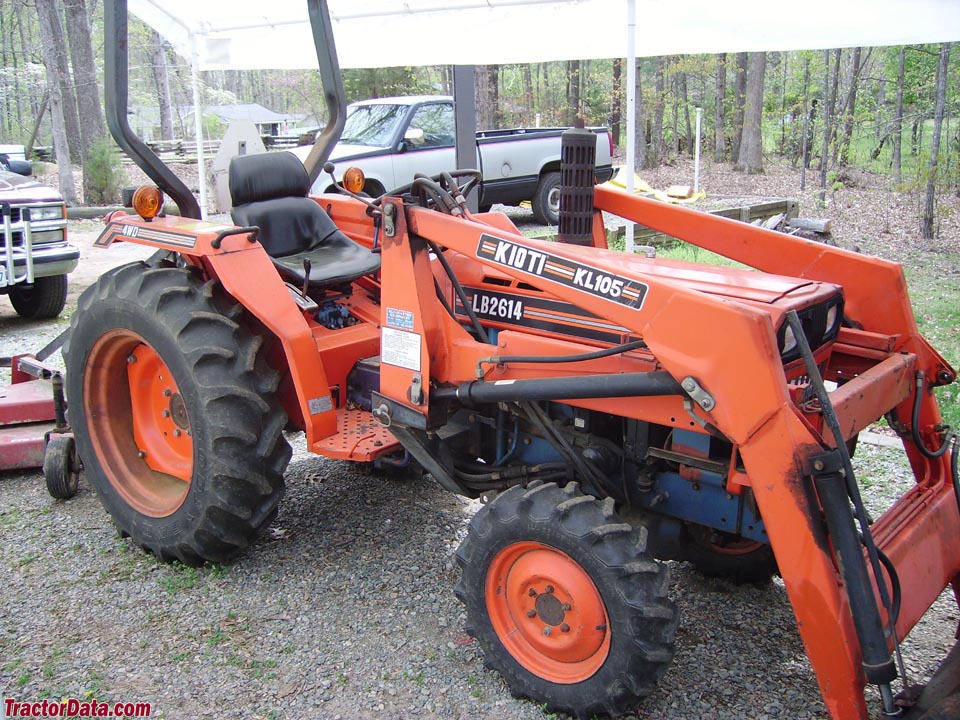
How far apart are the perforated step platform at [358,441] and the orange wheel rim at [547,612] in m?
0.77

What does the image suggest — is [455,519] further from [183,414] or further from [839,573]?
[839,573]

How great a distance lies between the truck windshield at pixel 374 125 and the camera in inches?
467

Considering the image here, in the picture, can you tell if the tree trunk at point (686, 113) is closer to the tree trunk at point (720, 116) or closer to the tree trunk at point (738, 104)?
the tree trunk at point (738, 104)

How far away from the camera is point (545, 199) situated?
1317 cm

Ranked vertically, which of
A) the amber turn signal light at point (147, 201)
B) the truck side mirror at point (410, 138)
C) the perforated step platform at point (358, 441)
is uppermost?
the truck side mirror at point (410, 138)

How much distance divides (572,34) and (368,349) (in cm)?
412

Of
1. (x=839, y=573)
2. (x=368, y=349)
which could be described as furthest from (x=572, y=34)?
(x=839, y=573)

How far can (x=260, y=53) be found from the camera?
8.29 metres

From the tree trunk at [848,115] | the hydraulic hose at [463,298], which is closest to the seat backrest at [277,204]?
the hydraulic hose at [463,298]

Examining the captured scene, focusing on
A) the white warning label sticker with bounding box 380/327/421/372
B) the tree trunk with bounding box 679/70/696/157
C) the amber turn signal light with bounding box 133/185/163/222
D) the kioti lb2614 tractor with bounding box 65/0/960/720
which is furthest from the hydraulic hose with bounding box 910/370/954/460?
the tree trunk with bounding box 679/70/696/157

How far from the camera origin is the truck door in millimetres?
11734

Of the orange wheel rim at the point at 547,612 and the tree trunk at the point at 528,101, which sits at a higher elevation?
the tree trunk at the point at 528,101

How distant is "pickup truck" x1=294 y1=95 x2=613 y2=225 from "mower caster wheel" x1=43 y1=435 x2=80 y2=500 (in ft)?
23.3

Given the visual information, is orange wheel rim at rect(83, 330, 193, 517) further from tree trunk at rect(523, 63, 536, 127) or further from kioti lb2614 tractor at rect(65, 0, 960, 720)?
tree trunk at rect(523, 63, 536, 127)
